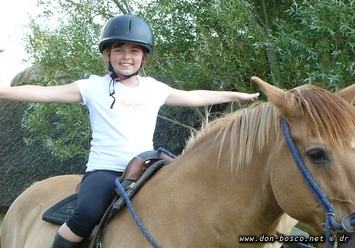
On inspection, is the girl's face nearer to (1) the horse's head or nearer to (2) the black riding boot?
(2) the black riding boot

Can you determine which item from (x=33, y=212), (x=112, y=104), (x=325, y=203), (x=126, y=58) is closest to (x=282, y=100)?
(x=325, y=203)

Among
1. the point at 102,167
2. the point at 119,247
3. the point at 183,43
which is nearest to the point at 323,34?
the point at 183,43

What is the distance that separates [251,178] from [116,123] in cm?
106

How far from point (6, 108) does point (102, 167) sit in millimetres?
13823

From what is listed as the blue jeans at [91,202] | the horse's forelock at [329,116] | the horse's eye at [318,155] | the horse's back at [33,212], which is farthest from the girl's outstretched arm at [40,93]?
the horse's eye at [318,155]

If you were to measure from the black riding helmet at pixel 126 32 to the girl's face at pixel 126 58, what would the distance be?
62 mm

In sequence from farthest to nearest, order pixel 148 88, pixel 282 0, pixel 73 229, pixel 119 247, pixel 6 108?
pixel 6 108, pixel 282 0, pixel 148 88, pixel 73 229, pixel 119 247

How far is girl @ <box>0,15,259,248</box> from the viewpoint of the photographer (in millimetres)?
3002

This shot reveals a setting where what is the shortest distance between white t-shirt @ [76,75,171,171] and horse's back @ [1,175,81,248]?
0.92 meters

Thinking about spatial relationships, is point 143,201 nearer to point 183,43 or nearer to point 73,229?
point 73,229

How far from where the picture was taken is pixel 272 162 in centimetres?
234

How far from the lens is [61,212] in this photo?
3.51 metres

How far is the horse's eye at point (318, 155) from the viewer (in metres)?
2.16

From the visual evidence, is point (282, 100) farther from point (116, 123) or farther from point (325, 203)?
point (116, 123)
